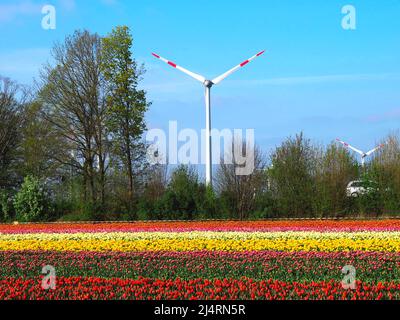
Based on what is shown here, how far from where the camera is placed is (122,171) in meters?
37.4

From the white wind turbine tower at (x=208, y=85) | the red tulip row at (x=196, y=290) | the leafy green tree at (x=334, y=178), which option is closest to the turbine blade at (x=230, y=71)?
the white wind turbine tower at (x=208, y=85)

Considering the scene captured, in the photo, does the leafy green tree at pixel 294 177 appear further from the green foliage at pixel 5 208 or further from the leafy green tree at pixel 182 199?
the green foliage at pixel 5 208

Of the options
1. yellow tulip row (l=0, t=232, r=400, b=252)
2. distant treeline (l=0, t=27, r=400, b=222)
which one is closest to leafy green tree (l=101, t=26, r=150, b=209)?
distant treeline (l=0, t=27, r=400, b=222)

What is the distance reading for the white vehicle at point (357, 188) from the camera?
30.9 meters

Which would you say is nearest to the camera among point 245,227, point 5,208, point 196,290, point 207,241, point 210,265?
point 196,290

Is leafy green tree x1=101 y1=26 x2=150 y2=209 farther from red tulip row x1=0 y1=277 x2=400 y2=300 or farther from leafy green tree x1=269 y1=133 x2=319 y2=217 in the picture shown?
red tulip row x1=0 y1=277 x2=400 y2=300

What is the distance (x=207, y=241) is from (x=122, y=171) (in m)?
19.6

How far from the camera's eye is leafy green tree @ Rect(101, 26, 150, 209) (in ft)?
122

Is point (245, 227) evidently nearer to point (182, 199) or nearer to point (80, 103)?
point (182, 199)

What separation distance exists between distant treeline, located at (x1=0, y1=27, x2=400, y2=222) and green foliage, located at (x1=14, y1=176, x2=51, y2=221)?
0.17 ft

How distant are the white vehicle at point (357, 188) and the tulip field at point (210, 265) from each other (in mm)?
8732

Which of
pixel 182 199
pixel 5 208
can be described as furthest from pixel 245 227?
pixel 5 208

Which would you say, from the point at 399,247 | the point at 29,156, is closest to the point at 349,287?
the point at 399,247

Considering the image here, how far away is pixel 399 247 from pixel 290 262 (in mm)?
4369
